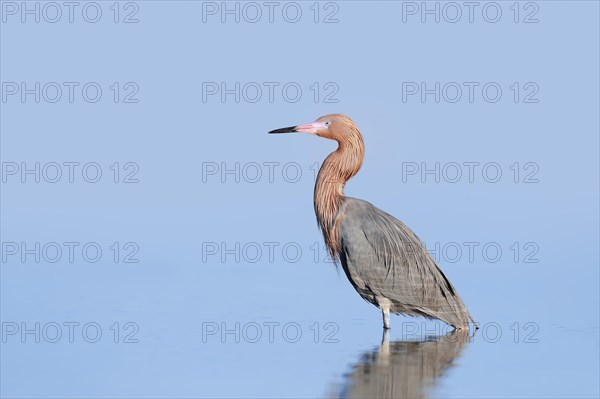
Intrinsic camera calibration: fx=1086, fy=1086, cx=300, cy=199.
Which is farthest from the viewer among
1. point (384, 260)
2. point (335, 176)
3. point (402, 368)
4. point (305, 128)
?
point (305, 128)

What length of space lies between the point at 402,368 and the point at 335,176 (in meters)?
3.88

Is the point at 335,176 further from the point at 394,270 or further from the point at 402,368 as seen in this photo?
the point at 402,368

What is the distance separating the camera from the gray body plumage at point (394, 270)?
12.8 meters

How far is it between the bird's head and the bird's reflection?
2592 millimetres

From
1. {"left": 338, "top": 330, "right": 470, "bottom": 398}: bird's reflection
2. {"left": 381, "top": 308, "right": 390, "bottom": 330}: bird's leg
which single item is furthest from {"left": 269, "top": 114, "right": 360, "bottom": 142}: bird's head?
{"left": 338, "top": 330, "right": 470, "bottom": 398}: bird's reflection

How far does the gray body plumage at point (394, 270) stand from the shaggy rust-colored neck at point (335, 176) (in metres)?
0.28

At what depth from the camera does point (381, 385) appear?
9.03 m

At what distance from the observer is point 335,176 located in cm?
1325

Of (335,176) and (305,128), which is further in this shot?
(305,128)

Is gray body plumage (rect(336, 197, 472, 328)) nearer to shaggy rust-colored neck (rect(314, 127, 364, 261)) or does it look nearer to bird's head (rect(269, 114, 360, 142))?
shaggy rust-colored neck (rect(314, 127, 364, 261))

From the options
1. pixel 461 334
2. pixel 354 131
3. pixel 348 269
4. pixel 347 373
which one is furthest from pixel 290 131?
pixel 347 373

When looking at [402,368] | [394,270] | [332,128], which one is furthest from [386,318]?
[402,368]

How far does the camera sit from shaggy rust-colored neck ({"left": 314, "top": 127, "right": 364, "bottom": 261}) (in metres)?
13.2

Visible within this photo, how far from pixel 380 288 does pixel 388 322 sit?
41 cm
